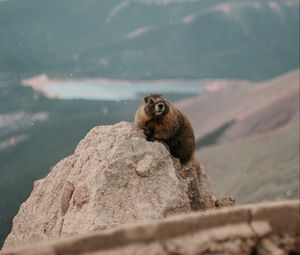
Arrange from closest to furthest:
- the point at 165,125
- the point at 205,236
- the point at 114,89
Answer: the point at 205,236 < the point at 165,125 < the point at 114,89

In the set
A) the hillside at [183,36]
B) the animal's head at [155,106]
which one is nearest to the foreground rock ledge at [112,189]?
the animal's head at [155,106]

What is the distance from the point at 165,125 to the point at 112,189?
76.9 inches

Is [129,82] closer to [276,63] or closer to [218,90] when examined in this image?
[218,90]

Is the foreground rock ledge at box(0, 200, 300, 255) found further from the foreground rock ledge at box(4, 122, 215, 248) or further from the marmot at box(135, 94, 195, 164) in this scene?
the marmot at box(135, 94, 195, 164)

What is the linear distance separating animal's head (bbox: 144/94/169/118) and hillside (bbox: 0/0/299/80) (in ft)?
398

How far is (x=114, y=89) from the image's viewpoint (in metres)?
105

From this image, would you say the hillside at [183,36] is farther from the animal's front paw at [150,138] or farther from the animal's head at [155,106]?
the animal's front paw at [150,138]

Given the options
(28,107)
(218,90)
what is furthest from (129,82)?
(28,107)

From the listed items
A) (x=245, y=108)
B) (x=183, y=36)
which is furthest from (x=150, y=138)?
(x=183, y=36)

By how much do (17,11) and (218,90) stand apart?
4255 centimetres

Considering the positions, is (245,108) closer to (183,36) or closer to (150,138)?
(183,36)

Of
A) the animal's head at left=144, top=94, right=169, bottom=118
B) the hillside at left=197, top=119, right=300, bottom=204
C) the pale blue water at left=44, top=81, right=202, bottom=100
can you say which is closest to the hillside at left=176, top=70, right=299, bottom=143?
the hillside at left=197, top=119, right=300, bottom=204

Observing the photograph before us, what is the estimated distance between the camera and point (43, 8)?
118m

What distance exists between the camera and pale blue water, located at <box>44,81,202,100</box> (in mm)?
Result: 70375
